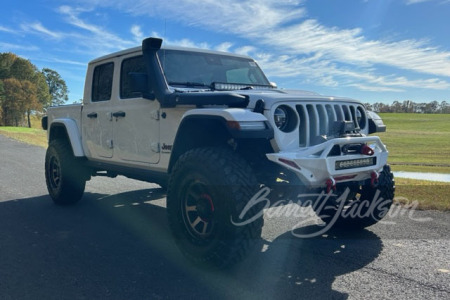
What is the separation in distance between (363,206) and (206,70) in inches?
97.2

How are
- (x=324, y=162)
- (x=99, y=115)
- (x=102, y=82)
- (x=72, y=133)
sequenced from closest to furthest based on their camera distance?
(x=324, y=162) < (x=99, y=115) < (x=102, y=82) < (x=72, y=133)

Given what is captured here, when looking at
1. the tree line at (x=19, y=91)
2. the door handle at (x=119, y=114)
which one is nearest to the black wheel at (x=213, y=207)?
the door handle at (x=119, y=114)

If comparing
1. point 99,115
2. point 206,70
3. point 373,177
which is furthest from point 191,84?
point 373,177

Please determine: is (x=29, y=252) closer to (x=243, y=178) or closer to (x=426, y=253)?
(x=243, y=178)

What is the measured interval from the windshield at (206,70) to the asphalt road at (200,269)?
6.00 feet

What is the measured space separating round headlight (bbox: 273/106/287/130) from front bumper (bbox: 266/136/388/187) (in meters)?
0.29

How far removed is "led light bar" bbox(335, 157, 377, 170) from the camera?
3622mm

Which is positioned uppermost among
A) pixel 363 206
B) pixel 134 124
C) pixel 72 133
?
pixel 134 124

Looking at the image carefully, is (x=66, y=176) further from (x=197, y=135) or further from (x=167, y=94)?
(x=197, y=135)

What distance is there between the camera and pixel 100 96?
18.9ft

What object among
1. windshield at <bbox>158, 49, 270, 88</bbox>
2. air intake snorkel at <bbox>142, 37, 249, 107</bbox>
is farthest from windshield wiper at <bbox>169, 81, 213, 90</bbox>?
air intake snorkel at <bbox>142, 37, 249, 107</bbox>

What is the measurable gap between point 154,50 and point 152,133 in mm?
948

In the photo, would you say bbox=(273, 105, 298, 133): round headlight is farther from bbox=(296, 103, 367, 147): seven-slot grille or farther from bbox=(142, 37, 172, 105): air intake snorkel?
bbox=(142, 37, 172, 105): air intake snorkel

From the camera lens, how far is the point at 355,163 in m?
3.78
